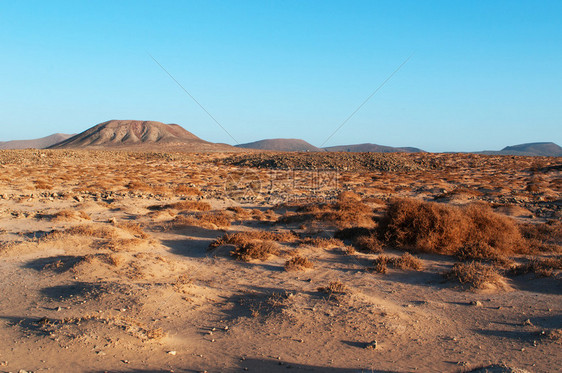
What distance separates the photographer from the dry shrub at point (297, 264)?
8.67 m

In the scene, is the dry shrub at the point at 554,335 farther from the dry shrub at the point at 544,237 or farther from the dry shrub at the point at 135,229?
the dry shrub at the point at 135,229

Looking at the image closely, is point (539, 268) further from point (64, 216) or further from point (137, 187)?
point (137, 187)

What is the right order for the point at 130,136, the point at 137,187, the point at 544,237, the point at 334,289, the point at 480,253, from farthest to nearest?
the point at 130,136 < the point at 137,187 < the point at 544,237 < the point at 480,253 < the point at 334,289

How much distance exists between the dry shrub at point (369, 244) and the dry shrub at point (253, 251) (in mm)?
2253

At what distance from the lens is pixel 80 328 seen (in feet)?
17.8

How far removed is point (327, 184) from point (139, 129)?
101351 millimetres

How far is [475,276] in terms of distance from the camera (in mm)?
7613

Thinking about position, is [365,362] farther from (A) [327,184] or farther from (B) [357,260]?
(A) [327,184]

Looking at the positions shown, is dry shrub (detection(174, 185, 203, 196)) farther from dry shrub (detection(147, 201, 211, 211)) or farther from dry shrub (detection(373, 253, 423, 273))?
dry shrub (detection(373, 253, 423, 273))

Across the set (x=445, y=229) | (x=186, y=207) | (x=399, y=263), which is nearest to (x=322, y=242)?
(x=399, y=263)

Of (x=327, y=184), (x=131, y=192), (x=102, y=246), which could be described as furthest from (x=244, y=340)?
(x=327, y=184)

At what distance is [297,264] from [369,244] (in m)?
2.41

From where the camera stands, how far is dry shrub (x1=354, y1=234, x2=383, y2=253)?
1016 centimetres

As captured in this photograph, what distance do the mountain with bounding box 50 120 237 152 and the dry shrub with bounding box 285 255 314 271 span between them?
9094 centimetres
